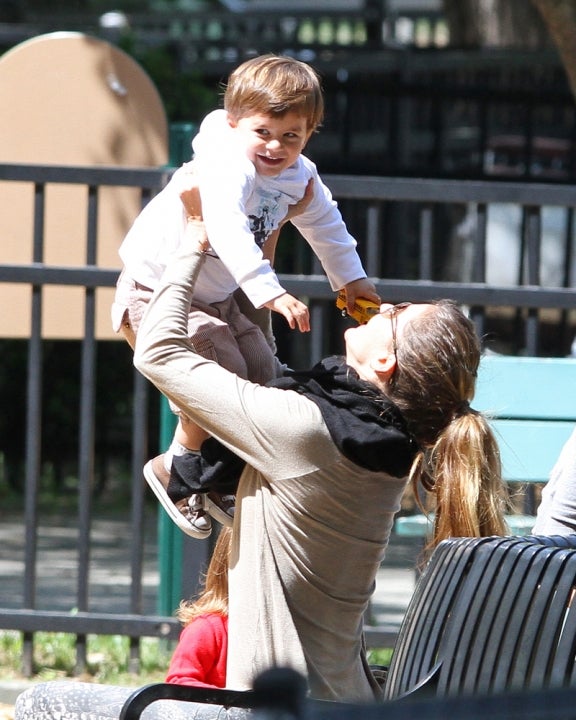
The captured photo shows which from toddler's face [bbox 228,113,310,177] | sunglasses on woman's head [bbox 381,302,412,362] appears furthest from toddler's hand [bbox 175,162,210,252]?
sunglasses on woman's head [bbox 381,302,412,362]

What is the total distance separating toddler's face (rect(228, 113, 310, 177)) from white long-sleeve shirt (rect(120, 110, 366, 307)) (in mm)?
23

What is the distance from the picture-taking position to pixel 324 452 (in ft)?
7.26

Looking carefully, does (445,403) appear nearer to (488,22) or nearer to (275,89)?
(275,89)

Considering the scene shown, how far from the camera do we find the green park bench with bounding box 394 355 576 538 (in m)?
3.87

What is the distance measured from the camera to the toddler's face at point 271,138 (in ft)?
8.02

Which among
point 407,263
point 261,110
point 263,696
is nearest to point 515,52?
point 407,263

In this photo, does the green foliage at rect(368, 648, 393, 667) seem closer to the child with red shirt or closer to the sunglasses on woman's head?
Result: the child with red shirt

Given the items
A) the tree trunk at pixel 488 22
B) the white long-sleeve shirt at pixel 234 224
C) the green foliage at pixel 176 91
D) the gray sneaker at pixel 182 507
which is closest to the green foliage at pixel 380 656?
the gray sneaker at pixel 182 507

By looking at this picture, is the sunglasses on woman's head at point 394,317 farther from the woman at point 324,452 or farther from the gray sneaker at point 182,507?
the gray sneaker at point 182,507

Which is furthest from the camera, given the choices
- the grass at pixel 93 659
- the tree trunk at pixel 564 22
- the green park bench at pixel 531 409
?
the tree trunk at pixel 564 22

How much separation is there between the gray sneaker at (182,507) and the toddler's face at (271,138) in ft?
2.16

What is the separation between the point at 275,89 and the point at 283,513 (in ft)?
2.66

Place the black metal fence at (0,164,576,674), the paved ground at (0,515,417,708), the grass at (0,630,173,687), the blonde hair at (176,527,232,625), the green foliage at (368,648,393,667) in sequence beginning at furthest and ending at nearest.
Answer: the paved ground at (0,515,417,708), the green foliage at (368,648,393,667), the grass at (0,630,173,687), the black metal fence at (0,164,576,674), the blonde hair at (176,527,232,625)

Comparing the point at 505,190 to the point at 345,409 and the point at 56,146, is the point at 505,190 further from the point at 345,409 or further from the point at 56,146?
the point at 345,409
